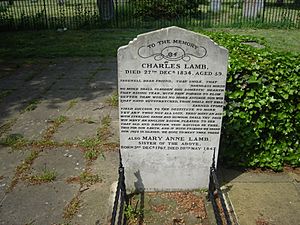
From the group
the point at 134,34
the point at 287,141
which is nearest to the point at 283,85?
the point at 287,141

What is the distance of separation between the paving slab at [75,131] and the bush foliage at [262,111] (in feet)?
6.57

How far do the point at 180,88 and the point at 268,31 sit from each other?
38.4ft

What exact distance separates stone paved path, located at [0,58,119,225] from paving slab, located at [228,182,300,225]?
135 cm

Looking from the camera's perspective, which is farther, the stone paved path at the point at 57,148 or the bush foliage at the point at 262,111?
the bush foliage at the point at 262,111

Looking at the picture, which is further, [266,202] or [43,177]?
[43,177]

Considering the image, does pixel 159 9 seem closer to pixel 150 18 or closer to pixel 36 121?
pixel 150 18

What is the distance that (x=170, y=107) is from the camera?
343 centimetres

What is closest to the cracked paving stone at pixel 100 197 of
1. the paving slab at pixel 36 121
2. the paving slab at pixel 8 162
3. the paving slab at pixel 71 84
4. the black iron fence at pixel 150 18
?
the paving slab at pixel 8 162

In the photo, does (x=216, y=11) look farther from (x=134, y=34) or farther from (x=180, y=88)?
(x=180, y=88)

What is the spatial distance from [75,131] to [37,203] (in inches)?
67.1

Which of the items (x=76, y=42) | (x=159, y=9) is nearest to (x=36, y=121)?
(x=76, y=42)

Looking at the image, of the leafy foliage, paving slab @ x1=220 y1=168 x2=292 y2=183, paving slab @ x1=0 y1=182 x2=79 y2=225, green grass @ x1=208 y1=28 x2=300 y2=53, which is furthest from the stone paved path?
the leafy foliage

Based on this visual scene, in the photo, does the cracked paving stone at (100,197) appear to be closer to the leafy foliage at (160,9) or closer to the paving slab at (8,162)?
the paving slab at (8,162)

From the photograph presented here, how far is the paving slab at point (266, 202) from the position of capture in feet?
11.2
